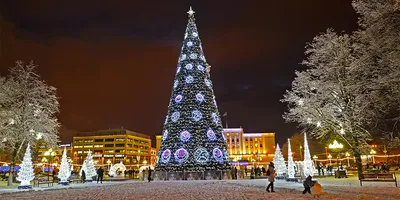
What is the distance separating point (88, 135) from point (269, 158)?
83.6 meters

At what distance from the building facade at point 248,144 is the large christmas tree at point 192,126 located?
99.7 metres

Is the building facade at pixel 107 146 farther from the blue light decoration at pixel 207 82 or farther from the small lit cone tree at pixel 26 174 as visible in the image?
the small lit cone tree at pixel 26 174

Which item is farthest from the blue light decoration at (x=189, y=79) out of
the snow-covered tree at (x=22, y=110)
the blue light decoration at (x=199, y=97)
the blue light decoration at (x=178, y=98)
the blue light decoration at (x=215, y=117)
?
the snow-covered tree at (x=22, y=110)

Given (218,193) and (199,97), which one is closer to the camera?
(218,193)

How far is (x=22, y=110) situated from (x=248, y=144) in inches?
4514

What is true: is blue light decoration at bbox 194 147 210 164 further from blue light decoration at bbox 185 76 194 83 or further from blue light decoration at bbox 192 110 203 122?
blue light decoration at bbox 185 76 194 83

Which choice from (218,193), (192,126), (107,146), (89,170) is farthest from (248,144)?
(218,193)

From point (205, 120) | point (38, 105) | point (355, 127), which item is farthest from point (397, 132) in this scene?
point (38, 105)

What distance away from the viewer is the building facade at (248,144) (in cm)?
13238

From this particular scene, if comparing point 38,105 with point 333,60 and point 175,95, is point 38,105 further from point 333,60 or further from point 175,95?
point 333,60

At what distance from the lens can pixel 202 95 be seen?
32.8m

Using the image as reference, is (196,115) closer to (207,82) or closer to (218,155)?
(207,82)

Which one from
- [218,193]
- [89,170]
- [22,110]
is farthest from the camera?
[89,170]

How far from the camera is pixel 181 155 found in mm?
31297
